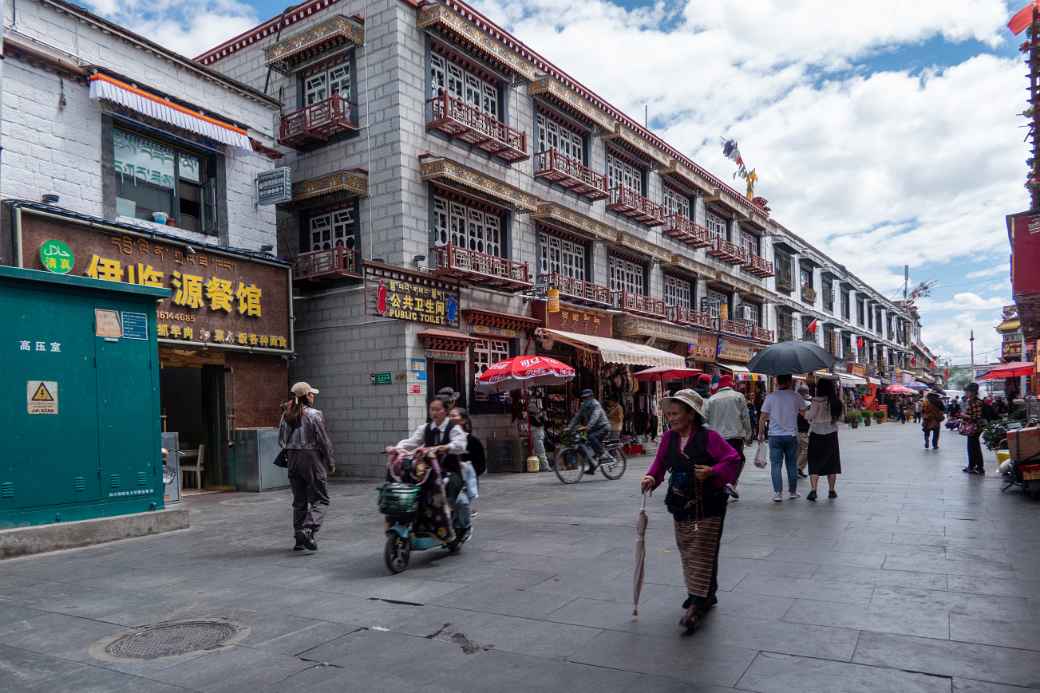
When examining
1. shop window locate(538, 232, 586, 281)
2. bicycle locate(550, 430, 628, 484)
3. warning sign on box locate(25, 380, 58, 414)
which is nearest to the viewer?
warning sign on box locate(25, 380, 58, 414)

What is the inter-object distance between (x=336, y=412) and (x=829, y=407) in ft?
36.3

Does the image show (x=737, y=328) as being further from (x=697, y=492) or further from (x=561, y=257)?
(x=697, y=492)

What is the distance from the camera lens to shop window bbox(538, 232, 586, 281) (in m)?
21.7

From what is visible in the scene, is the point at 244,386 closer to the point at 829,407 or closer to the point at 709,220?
the point at 829,407

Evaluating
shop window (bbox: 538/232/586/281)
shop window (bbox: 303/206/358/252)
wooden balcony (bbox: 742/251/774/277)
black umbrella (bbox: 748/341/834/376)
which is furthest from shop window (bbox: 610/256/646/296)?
black umbrella (bbox: 748/341/834/376)

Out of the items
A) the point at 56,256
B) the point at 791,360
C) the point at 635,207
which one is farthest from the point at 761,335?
the point at 56,256

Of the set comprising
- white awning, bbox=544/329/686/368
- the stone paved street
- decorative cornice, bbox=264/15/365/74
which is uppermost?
decorative cornice, bbox=264/15/365/74

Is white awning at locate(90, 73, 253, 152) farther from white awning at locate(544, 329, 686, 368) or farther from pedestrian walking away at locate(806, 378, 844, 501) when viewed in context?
pedestrian walking away at locate(806, 378, 844, 501)

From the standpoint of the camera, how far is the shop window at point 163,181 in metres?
13.8

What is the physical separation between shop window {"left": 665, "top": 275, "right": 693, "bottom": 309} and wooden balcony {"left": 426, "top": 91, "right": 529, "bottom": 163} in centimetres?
1145

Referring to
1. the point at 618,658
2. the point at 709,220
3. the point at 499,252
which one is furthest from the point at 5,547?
the point at 709,220

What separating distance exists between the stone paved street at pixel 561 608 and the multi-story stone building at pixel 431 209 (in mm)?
7552

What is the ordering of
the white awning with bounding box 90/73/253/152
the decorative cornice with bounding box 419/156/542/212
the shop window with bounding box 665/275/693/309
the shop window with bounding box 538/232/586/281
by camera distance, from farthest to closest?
the shop window with bounding box 665/275/693/309, the shop window with bounding box 538/232/586/281, the decorative cornice with bounding box 419/156/542/212, the white awning with bounding box 90/73/253/152

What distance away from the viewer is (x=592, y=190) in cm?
2284
